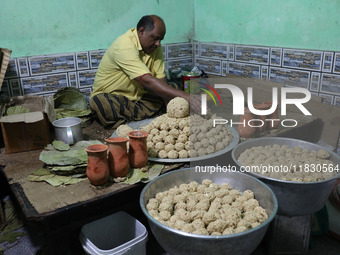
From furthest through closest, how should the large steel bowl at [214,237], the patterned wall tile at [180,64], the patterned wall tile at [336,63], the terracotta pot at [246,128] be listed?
the patterned wall tile at [180,64], the patterned wall tile at [336,63], the terracotta pot at [246,128], the large steel bowl at [214,237]

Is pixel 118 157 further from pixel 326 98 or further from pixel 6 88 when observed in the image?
pixel 326 98

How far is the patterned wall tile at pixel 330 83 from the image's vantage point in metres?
2.68

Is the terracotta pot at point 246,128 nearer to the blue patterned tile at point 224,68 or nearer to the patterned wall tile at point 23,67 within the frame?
the blue patterned tile at point 224,68

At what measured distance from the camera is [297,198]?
1628 millimetres

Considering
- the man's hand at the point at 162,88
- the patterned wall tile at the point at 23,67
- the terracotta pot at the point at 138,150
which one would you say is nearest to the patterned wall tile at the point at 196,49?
the man's hand at the point at 162,88

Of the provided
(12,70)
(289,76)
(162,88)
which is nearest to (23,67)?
(12,70)

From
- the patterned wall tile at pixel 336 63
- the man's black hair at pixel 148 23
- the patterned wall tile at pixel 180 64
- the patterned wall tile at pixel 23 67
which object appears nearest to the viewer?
the patterned wall tile at pixel 336 63

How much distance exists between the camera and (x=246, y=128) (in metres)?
2.30

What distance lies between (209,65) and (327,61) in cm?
146

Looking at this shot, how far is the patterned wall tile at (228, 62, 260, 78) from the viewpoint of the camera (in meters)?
3.32

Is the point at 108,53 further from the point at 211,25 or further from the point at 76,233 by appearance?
the point at 76,233

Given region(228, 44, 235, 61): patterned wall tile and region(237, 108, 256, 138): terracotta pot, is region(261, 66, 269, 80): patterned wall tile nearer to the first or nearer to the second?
region(228, 44, 235, 61): patterned wall tile

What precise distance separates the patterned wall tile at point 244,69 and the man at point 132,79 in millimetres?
882

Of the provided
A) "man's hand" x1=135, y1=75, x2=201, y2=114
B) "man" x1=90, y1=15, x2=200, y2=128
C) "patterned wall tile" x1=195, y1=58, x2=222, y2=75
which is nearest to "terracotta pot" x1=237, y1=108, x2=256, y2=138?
"man's hand" x1=135, y1=75, x2=201, y2=114
